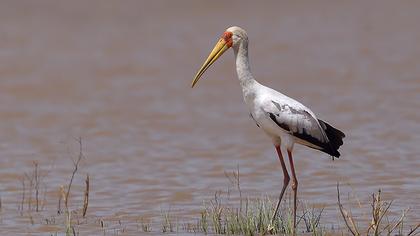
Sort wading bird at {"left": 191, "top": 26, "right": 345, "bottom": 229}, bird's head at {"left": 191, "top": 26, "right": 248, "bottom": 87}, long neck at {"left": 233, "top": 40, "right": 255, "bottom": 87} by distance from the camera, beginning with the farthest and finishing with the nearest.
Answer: bird's head at {"left": 191, "top": 26, "right": 248, "bottom": 87} → long neck at {"left": 233, "top": 40, "right": 255, "bottom": 87} → wading bird at {"left": 191, "top": 26, "right": 345, "bottom": 229}

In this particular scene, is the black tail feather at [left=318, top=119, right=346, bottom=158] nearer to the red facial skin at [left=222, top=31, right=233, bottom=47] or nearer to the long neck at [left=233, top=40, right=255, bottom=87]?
the long neck at [left=233, top=40, right=255, bottom=87]

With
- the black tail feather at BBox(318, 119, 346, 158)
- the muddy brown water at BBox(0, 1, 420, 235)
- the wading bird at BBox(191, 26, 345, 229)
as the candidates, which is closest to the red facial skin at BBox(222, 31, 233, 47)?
the wading bird at BBox(191, 26, 345, 229)

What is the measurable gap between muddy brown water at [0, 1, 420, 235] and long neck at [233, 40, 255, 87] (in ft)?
4.20

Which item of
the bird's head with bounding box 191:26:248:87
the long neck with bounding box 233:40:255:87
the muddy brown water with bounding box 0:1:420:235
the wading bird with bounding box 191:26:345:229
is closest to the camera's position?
the wading bird with bounding box 191:26:345:229

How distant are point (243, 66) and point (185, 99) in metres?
5.43

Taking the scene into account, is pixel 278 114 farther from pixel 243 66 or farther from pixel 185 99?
pixel 185 99

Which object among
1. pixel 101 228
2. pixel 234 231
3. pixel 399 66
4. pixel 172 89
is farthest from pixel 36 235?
pixel 399 66

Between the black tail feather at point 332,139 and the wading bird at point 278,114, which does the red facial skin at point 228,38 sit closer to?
the wading bird at point 278,114

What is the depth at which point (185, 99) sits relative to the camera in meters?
13.9

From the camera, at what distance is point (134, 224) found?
8.66 meters

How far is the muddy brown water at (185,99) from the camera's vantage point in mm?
10203

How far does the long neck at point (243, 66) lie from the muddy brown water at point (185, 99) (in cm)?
128

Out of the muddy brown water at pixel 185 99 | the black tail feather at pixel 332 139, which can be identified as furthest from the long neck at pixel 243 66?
the muddy brown water at pixel 185 99

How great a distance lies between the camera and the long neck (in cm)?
848
